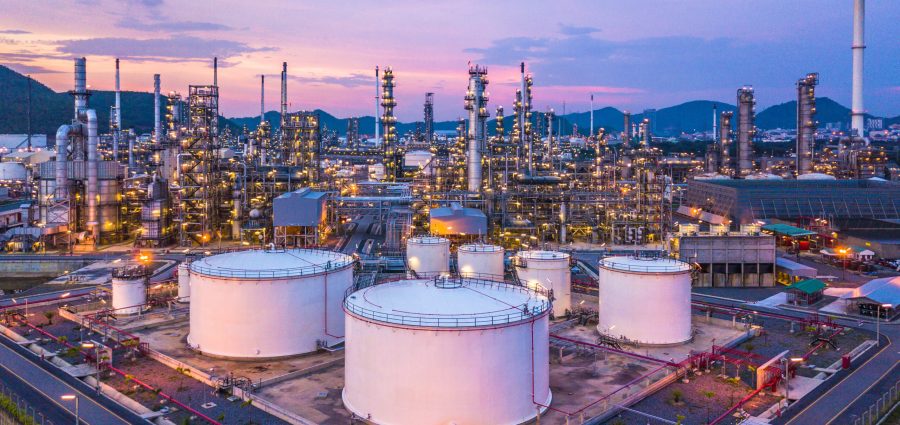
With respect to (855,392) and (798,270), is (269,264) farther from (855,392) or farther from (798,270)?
(798,270)

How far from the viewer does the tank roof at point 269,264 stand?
28547 mm

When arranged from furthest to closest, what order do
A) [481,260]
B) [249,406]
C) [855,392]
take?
[481,260] < [855,392] < [249,406]

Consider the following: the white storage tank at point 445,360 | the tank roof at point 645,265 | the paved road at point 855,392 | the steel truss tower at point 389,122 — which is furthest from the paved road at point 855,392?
the steel truss tower at point 389,122

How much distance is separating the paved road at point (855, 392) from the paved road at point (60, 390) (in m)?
22.0

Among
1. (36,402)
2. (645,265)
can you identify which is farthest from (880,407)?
(36,402)

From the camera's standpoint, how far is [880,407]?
906 inches

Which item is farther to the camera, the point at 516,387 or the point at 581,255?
the point at 581,255

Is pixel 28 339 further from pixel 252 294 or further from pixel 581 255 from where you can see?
pixel 581 255

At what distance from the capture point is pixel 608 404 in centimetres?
2261

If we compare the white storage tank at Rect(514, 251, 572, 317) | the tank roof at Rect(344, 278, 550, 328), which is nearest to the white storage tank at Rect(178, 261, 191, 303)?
the tank roof at Rect(344, 278, 550, 328)

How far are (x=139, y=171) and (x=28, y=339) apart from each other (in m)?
57.2

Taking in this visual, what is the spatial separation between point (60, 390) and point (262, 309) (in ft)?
25.3

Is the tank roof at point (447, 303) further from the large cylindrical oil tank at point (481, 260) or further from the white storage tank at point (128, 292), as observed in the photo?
the white storage tank at point (128, 292)

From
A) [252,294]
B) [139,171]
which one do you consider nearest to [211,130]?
[139,171]
